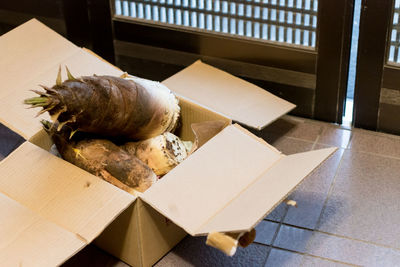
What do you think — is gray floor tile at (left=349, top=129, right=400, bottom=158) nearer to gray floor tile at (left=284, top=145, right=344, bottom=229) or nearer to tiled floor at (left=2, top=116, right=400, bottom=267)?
tiled floor at (left=2, top=116, right=400, bottom=267)

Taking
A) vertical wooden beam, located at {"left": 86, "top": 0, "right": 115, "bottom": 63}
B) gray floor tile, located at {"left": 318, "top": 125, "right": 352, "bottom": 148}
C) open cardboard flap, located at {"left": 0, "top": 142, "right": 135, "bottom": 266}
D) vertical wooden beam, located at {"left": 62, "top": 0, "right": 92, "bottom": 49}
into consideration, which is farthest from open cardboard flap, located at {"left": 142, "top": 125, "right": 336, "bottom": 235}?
vertical wooden beam, located at {"left": 62, "top": 0, "right": 92, "bottom": 49}

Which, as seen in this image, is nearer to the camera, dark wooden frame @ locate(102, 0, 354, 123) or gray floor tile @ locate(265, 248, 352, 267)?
gray floor tile @ locate(265, 248, 352, 267)

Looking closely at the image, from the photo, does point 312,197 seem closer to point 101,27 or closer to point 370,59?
point 370,59

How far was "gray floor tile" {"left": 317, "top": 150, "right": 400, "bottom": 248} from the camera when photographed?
203 cm

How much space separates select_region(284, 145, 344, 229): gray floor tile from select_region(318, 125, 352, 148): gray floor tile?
11 cm

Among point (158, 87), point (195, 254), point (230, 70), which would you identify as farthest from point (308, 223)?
point (230, 70)

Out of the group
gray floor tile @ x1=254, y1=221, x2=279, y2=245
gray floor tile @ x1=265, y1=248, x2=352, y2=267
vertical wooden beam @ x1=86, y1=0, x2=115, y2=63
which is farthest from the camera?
vertical wooden beam @ x1=86, y1=0, x2=115, y2=63

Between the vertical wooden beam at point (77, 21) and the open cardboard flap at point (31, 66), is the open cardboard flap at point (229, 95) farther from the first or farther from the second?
the vertical wooden beam at point (77, 21)

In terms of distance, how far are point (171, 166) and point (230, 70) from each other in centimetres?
80

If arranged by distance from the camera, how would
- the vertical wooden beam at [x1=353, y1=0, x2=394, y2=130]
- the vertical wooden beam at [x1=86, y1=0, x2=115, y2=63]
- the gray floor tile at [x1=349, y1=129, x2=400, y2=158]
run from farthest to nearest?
the vertical wooden beam at [x1=86, y1=0, x2=115, y2=63] < the gray floor tile at [x1=349, y1=129, x2=400, y2=158] < the vertical wooden beam at [x1=353, y1=0, x2=394, y2=130]

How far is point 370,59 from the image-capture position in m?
2.40

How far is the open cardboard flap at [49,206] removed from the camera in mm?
1643

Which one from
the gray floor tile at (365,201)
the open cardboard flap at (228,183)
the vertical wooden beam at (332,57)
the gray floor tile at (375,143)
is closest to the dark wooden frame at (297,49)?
the vertical wooden beam at (332,57)

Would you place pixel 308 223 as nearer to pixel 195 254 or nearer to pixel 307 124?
pixel 195 254
